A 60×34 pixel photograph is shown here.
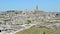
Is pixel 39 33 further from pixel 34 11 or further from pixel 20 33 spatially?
pixel 34 11

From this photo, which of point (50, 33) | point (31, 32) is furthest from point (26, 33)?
point (50, 33)

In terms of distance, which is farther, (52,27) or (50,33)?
(52,27)

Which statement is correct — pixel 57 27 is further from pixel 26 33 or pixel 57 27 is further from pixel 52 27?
pixel 26 33

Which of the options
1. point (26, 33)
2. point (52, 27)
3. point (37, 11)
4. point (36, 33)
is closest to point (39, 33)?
point (36, 33)

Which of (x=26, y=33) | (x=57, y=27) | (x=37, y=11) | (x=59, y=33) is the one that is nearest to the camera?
(x=59, y=33)

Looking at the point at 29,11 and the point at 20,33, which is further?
the point at 29,11

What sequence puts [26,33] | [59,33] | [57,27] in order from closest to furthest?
[59,33], [26,33], [57,27]

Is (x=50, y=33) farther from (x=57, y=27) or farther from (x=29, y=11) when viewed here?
(x=29, y=11)

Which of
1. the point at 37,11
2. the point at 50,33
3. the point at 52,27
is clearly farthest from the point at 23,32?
the point at 37,11
